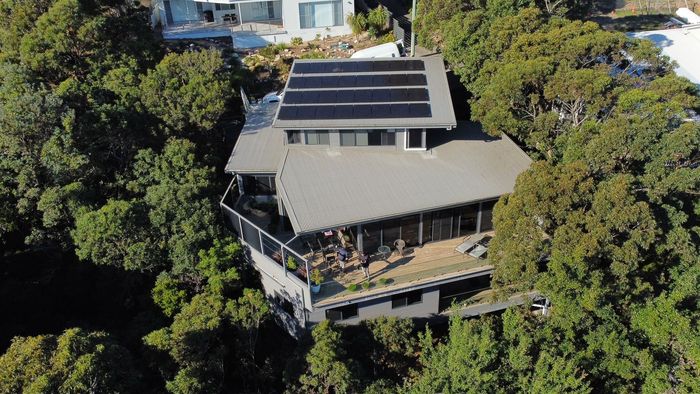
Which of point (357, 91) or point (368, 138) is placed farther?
point (357, 91)

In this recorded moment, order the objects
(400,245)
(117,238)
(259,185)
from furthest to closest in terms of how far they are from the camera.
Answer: (259,185), (400,245), (117,238)

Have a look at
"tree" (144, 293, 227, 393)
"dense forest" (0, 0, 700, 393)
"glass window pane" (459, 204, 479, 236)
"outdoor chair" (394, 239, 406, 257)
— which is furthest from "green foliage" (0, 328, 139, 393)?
"glass window pane" (459, 204, 479, 236)

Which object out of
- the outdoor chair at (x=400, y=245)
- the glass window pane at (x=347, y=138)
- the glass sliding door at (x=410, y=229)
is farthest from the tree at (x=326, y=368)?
the glass window pane at (x=347, y=138)

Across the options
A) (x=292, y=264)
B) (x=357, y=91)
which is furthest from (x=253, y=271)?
(x=357, y=91)

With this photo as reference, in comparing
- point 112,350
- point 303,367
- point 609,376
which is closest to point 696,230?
point 609,376

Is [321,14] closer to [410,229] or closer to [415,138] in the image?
[415,138]

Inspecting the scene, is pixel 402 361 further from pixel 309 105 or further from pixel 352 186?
pixel 309 105

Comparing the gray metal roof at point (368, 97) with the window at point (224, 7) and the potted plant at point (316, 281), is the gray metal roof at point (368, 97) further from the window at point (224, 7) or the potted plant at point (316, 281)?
the window at point (224, 7)
